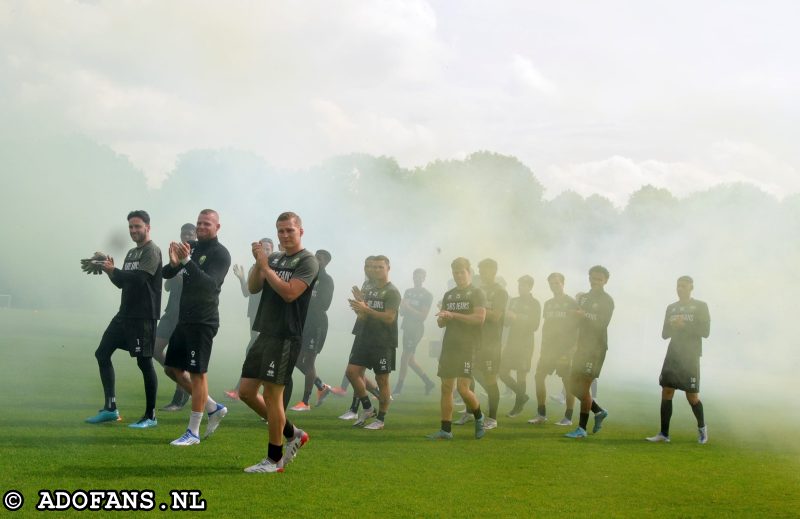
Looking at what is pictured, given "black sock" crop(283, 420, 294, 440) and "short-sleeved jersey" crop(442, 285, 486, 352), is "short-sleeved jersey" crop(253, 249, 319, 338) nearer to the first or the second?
"black sock" crop(283, 420, 294, 440)

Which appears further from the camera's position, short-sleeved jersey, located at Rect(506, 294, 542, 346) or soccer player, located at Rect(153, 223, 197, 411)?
short-sleeved jersey, located at Rect(506, 294, 542, 346)

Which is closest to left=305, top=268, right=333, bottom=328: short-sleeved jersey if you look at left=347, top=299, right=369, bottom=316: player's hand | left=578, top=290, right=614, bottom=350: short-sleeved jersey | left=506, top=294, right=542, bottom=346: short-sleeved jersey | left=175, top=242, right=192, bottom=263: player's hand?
left=347, top=299, right=369, bottom=316: player's hand

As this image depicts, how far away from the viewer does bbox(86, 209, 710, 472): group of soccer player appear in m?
6.92

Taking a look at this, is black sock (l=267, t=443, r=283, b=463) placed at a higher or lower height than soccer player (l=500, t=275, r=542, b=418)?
lower

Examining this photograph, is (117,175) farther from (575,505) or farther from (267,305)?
(575,505)

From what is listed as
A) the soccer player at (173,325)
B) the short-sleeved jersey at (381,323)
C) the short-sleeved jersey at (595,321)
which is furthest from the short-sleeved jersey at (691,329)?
the soccer player at (173,325)

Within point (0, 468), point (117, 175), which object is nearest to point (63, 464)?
point (0, 468)

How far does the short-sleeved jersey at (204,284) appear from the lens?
26.6ft

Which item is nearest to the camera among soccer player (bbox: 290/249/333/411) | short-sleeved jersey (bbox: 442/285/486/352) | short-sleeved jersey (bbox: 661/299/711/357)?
short-sleeved jersey (bbox: 442/285/486/352)

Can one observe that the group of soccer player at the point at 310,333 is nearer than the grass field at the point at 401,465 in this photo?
No

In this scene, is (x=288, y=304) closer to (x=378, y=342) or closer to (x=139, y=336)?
(x=139, y=336)

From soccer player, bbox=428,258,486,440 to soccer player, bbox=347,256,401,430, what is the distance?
36.6 inches

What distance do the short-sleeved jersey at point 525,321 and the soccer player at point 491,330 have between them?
1.54 meters

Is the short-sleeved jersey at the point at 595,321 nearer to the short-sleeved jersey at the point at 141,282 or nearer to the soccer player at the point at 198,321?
the soccer player at the point at 198,321
